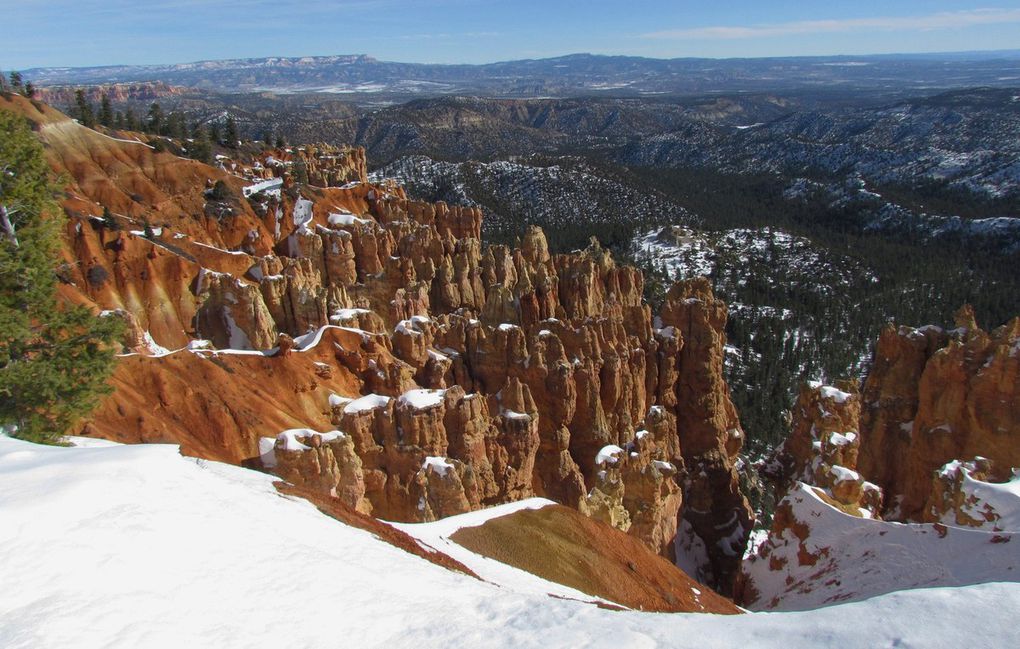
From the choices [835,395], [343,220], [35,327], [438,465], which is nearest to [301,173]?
[343,220]

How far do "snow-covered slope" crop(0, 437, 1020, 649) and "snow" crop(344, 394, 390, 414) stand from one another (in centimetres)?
1294

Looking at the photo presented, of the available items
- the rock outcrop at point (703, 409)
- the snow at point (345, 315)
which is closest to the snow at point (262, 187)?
the snow at point (345, 315)

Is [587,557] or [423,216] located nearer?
[587,557]

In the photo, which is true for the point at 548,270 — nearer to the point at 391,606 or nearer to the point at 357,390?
the point at 357,390

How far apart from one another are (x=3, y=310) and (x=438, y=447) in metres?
14.5

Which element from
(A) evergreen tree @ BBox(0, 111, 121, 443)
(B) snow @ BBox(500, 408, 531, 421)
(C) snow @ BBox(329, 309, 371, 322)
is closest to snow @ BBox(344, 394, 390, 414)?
(B) snow @ BBox(500, 408, 531, 421)

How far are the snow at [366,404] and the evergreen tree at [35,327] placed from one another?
9.77 m

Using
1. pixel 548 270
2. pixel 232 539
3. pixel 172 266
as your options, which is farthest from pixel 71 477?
pixel 548 270

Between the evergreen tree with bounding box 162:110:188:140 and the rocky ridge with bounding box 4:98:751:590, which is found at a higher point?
the evergreen tree with bounding box 162:110:188:140

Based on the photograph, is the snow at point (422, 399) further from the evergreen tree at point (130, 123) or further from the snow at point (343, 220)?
the evergreen tree at point (130, 123)

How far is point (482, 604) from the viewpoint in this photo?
965 centimetres

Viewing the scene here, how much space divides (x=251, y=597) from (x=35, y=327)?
34.7 ft

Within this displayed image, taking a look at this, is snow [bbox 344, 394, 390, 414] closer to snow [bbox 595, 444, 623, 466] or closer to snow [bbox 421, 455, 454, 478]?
snow [bbox 421, 455, 454, 478]

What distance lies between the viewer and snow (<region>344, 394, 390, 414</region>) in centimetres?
2417
